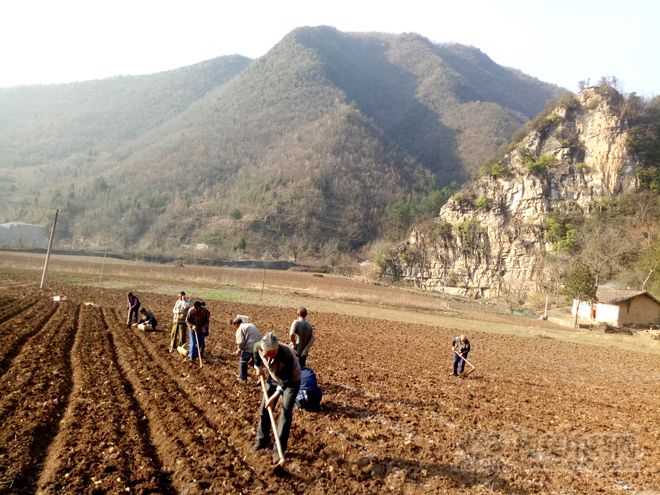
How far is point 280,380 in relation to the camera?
6684 millimetres

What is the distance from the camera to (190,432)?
7371 mm

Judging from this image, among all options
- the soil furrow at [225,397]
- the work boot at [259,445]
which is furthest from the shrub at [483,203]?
the work boot at [259,445]

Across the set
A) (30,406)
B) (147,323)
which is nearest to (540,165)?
(147,323)

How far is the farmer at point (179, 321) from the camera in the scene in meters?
13.4

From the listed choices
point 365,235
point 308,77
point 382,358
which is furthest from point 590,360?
point 308,77

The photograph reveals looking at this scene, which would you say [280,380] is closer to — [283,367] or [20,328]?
[283,367]

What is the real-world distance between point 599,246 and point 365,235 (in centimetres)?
6100

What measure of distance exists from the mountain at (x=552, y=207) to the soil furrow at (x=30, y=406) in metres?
55.0

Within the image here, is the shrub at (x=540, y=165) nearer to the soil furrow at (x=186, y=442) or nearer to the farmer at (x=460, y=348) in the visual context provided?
the farmer at (x=460, y=348)

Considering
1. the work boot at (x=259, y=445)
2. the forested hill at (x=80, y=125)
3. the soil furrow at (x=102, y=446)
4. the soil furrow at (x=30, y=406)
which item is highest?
the forested hill at (x=80, y=125)

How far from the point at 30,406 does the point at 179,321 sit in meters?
5.69

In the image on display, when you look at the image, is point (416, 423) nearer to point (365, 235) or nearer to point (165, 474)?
point (165, 474)

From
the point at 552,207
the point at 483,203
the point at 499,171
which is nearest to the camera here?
the point at 552,207

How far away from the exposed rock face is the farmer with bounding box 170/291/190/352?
58.2 m
